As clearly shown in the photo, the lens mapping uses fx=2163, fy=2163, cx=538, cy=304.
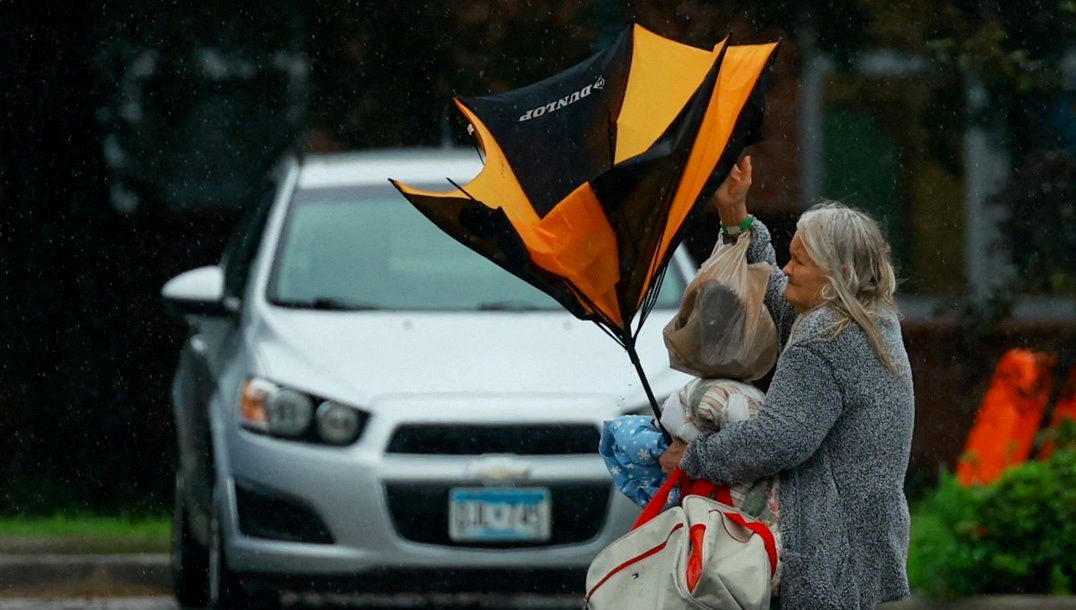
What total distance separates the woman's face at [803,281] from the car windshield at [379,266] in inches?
139

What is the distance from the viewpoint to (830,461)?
3855mm

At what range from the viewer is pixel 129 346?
11148mm

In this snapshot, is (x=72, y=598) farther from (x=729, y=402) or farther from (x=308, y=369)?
(x=729, y=402)

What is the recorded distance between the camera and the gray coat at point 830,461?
3.79m

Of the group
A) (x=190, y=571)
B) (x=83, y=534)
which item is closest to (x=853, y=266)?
(x=190, y=571)

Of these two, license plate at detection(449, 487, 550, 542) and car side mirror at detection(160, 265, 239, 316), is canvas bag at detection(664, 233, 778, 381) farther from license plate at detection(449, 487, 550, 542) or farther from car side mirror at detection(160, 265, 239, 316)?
car side mirror at detection(160, 265, 239, 316)

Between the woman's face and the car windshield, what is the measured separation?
3.52 metres

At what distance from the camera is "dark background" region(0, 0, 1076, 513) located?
10.7m

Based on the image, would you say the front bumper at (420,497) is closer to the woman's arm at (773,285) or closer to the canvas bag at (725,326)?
the woman's arm at (773,285)

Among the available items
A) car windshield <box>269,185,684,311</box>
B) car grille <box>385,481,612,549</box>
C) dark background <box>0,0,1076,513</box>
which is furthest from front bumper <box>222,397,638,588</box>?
dark background <box>0,0,1076,513</box>

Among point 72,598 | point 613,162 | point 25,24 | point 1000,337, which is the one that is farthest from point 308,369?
point 25,24

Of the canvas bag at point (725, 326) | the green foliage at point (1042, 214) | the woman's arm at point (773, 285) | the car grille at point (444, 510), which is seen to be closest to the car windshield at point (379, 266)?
the car grille at point (444, 510)

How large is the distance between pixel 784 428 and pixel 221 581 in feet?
12.1

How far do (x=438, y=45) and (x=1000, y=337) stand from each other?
3.13 meters
